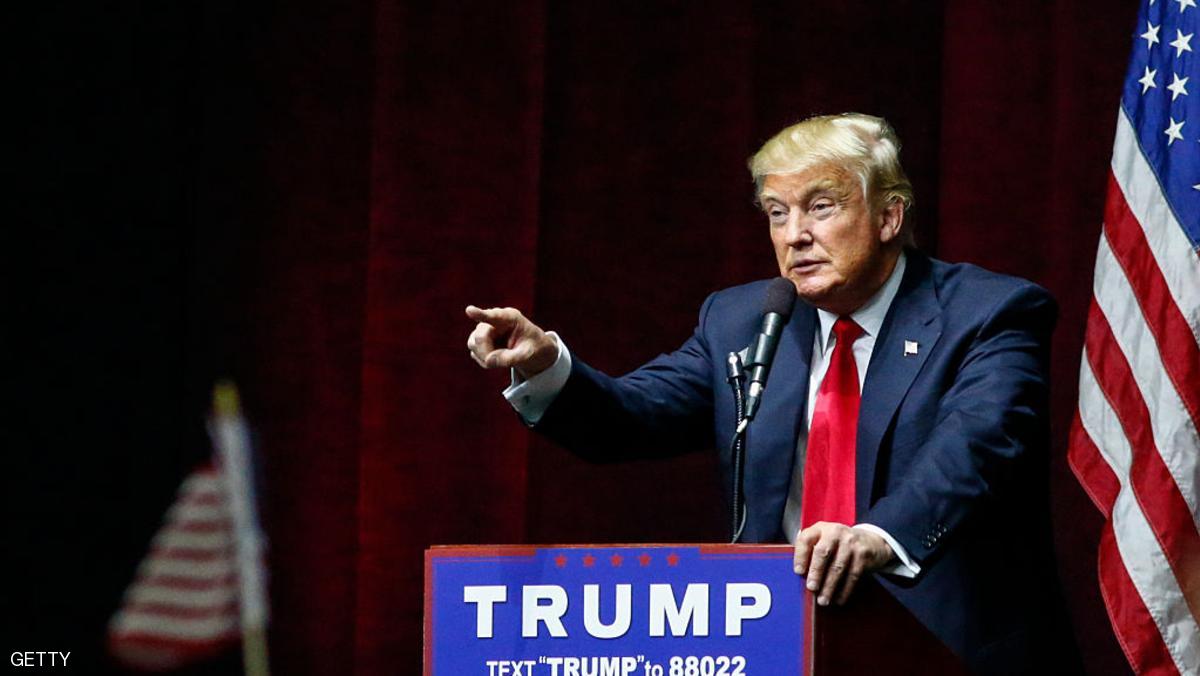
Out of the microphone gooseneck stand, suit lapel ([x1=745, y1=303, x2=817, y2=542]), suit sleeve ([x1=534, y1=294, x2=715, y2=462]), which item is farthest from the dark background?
the microphone gooseneck stand

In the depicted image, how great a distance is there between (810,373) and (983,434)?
1.26 ft

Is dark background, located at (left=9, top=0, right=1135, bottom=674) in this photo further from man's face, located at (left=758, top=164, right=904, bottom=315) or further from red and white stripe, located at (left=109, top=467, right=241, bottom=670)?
man's face, located at (left=758, top=164, right=904, bottom=315)

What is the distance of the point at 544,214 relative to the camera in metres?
3.05

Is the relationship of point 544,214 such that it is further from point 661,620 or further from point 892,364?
point 661,620

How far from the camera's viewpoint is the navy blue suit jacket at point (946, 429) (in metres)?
2.03

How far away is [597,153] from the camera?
121 inches

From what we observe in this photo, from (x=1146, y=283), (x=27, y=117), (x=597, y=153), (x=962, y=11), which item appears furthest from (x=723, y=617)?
(x=27, y=117)

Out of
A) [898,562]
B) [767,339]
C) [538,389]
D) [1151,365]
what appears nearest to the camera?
[898,562]

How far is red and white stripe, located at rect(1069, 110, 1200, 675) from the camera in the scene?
7.84 ft

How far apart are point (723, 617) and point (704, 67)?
170 centimetres

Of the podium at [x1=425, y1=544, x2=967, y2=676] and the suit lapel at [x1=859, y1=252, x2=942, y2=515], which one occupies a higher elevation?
the suit lapel at [x1=859, y1=252, x2=942, y2=515]

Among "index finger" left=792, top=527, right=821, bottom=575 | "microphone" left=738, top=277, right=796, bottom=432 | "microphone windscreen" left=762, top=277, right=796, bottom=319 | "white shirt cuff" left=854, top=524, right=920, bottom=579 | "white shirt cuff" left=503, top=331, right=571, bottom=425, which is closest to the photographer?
"index finger" left=792, top=527, right=821, bottom=575

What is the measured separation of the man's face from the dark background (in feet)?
2.38

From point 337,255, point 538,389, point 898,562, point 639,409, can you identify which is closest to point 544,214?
point 337,255
